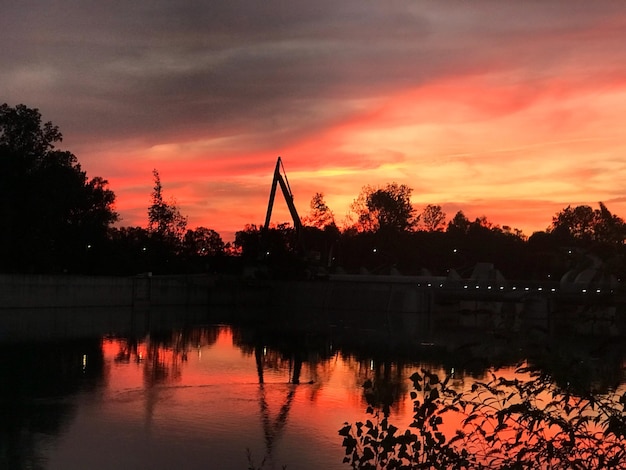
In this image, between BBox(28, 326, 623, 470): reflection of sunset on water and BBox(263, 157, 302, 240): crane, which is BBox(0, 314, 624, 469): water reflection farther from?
BBox(263, 157, 302, 240): crane

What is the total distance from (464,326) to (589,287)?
84.7 m

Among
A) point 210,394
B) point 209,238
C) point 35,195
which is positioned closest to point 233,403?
point 210,394

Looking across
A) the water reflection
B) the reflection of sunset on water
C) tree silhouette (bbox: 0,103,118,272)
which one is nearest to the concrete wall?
tree silhouette (bbox: 0,103,118,272)

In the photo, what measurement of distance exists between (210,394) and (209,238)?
390 feet

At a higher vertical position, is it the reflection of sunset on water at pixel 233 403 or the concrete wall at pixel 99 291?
the concrete wall at pixel 99 291

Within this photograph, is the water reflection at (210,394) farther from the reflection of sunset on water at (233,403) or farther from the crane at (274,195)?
the crane at (274,195)

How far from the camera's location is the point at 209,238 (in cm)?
15250

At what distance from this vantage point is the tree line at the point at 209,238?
92562mm

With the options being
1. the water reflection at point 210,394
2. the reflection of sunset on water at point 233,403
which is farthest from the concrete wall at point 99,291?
the reflection of sunset on water at point 233,403

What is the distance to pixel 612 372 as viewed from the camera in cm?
797

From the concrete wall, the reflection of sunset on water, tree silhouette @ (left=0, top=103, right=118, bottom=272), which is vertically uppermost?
tree silhouette @ (left=0, top=103, right=118, bottom=272)

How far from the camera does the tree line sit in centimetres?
9256

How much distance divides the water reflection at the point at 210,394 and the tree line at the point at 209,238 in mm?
2853

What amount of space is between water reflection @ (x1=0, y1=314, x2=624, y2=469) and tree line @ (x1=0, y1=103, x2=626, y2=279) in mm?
2853
